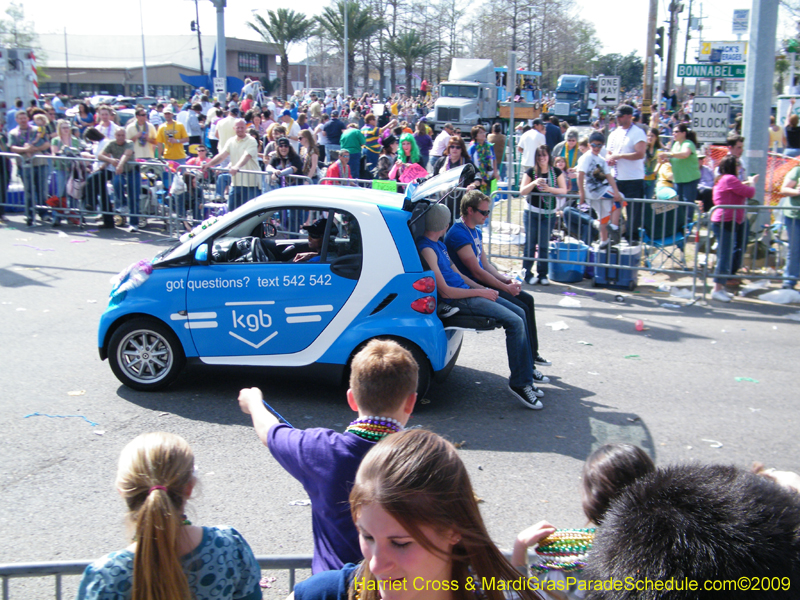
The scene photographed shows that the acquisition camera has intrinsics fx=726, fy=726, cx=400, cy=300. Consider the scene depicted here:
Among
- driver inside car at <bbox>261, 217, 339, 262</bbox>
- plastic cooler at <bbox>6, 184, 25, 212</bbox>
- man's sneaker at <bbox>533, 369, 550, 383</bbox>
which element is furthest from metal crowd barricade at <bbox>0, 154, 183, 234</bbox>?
man's sneaker at <bbox>533, 369, 550, 383</bbox>

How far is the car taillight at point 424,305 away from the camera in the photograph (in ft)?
19.8

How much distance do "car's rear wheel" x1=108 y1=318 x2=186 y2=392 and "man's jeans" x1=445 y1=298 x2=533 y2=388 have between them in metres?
2.47

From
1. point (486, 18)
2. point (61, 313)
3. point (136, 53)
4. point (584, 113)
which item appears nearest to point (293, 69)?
point (136, 53)

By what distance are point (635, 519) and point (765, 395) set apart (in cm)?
625

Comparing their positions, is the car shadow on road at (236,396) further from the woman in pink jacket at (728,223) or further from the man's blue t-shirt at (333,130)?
the man's blue t-shirt at (333,130)

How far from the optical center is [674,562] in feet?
3.91

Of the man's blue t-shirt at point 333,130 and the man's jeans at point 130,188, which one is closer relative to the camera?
the man's jeans at point 130,188

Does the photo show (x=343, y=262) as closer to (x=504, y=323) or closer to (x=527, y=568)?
(x=504, y=323)

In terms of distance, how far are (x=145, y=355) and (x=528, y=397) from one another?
3383mm

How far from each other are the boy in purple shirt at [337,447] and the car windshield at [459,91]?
3629cm

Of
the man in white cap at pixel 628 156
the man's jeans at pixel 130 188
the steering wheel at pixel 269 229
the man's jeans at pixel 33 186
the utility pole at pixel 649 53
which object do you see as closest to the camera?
the steering wheel at pixel 269 229

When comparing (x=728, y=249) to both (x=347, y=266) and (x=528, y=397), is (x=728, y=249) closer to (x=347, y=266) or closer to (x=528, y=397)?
(x=528, y=397)

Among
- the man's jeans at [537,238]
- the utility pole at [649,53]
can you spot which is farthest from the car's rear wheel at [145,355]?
the utility pole at [649,53]

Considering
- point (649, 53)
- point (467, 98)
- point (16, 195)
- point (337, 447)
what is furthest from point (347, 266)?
point (467, 98)
